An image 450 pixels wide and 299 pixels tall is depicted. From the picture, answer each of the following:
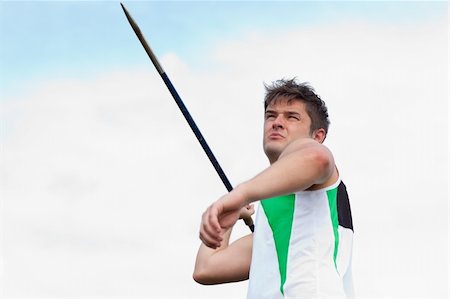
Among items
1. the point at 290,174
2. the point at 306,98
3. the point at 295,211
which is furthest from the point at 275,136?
the point at 290,174

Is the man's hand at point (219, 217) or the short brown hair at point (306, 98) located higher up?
the short brown hair at point (306, 98)

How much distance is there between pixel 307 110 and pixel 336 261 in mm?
1046

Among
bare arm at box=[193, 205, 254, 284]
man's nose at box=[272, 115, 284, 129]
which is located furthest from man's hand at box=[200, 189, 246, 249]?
bare arm at box=[193, 205, 254, 284]

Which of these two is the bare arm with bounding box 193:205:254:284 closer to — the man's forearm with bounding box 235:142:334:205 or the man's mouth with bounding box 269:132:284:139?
the man's mouth with bounding box 269:132:284:139

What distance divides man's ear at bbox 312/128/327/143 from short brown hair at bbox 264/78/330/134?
0.02 metres

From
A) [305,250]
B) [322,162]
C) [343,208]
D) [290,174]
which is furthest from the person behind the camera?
[343,208]

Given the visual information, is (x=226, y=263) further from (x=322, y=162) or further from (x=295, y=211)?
(x=322, y=162)

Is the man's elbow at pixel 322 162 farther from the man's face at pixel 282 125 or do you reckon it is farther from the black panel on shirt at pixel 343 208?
the man's face at pixel 282 125

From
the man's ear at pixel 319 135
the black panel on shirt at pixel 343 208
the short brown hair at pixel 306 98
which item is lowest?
the black panel on shirt at pixel 343 208

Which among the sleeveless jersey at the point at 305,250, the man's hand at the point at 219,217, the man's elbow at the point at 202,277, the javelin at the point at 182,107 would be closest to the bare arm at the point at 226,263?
the man's elbow at the point at 202,277

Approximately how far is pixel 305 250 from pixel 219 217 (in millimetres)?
940

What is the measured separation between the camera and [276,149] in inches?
201

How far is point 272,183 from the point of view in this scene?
13.1 ft

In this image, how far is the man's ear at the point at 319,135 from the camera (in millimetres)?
5332
